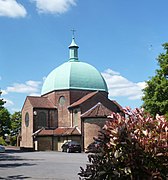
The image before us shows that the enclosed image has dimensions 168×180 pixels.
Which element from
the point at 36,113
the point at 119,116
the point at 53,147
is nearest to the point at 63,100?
the point at 36,113

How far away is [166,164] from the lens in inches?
196

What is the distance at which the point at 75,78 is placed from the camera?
58000mm

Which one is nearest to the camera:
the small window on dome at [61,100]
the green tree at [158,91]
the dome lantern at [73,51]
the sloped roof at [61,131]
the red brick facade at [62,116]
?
the green tree at [158,91]

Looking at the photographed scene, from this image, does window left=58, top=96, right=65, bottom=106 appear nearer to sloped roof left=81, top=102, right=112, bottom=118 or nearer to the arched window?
the arched window

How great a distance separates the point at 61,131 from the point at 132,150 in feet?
165

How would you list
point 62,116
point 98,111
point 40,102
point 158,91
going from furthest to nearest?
point 40,102 → point 62,116 → point 98,111 → point 158,91

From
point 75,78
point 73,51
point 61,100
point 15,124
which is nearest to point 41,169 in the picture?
point 61,100

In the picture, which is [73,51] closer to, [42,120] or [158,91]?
[42,120]

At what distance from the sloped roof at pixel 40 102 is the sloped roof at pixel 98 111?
922cm

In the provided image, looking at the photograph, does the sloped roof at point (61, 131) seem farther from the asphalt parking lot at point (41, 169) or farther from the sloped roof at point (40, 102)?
the asphalt parking lot at point (41, 169)

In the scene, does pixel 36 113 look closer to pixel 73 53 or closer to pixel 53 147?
pixel 53 147

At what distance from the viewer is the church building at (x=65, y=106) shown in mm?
52309

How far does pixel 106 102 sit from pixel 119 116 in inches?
1949

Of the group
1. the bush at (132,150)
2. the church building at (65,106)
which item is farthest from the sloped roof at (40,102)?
Answer: the bush at (132,150)
